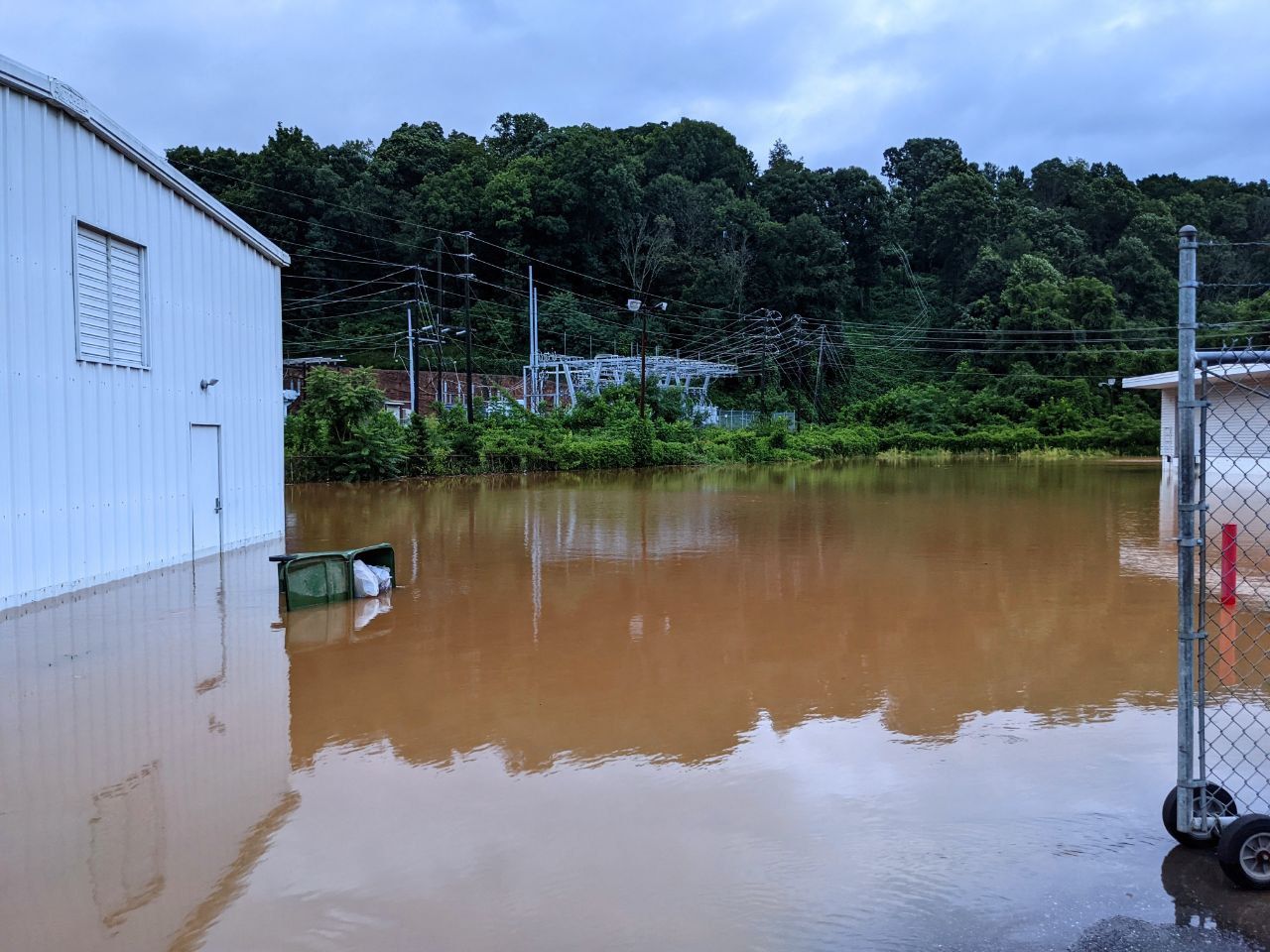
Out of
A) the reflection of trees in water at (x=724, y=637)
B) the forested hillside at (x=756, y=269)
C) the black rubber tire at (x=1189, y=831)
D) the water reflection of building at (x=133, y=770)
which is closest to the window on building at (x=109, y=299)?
the water reflection of building at (x=133, y=770)

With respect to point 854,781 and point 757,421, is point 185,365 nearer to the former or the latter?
point 854,781

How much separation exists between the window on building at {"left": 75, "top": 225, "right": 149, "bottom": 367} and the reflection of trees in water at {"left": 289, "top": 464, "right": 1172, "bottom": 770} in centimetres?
417

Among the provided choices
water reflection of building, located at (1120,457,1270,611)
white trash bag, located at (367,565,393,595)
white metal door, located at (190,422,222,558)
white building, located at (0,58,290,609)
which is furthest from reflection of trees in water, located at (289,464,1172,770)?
white building, located at (0,58,290,609)

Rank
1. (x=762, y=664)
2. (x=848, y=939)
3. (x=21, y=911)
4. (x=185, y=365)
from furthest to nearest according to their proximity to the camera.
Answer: (x=185, y=365)
(x=762, y=664)
(x=21, y=911)
(x=848, y=939)

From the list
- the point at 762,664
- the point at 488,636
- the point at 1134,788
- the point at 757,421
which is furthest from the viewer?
the point at 757,421

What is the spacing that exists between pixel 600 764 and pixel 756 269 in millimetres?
63499

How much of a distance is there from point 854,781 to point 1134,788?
4.61ft

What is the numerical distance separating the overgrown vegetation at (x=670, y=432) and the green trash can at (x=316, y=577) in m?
18.8


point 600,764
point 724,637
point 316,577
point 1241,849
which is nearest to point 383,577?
point 316,577

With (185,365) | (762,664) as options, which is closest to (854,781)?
(762,664)

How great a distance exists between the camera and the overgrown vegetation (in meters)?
28.6

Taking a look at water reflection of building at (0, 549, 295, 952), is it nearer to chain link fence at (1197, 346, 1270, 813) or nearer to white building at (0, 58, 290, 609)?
white building at (0, 58, 290, 609)

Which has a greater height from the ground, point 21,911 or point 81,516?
point 81,516

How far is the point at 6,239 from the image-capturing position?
9.55m
